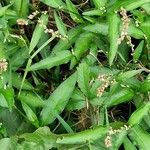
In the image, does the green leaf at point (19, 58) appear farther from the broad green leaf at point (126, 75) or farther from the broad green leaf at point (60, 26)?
the broad green leaf at point (126, 75)

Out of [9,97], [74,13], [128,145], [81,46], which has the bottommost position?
[128,145]

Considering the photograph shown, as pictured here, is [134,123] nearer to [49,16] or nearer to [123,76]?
[123,76]

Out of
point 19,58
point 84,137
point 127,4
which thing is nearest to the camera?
point 84,137

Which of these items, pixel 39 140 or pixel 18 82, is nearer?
pixel 39 140

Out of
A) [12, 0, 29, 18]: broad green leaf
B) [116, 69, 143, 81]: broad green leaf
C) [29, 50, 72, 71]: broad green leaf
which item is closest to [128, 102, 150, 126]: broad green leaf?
[116, 69, 143, 81]: broad green leaf

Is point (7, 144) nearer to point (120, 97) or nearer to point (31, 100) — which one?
point (31, 100)

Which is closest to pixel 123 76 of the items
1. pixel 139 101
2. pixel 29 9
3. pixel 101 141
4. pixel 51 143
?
pixel 139 101

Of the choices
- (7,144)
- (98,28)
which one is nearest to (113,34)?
(98,28)

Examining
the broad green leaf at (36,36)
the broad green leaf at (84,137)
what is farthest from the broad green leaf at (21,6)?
the broad green leaf at (84,137)
